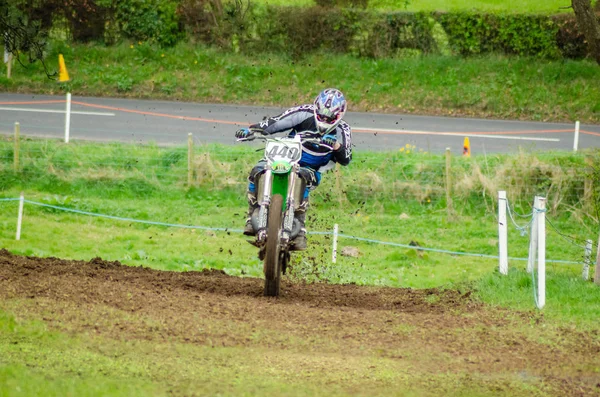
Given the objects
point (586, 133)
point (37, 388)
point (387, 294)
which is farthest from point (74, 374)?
point (586, 133)

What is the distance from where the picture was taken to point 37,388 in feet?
22.9

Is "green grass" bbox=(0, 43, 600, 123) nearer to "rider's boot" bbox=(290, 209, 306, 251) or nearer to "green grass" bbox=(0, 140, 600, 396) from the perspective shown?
"green grass" bbox=(0, 140, 600, 396)

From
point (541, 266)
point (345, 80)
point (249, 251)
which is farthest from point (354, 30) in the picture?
point (541, 266)

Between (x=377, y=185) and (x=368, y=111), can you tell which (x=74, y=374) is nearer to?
(x=377, y=185)

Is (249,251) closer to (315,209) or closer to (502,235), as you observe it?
(315,209)

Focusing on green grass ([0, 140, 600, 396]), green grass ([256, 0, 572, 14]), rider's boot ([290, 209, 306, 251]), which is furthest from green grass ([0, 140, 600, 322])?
green grass ([256, 0, 572, 14])

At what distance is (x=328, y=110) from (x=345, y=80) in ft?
63.3

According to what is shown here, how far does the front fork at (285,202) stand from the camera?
10.4m

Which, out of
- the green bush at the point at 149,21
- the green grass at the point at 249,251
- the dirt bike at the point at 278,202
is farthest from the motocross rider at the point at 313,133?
the green bush at the point at 149,21

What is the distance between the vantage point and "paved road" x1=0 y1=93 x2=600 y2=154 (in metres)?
23.9

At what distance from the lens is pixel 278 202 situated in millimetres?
10344

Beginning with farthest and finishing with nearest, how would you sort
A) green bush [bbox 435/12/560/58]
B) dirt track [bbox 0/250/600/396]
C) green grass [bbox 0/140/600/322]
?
green bush [bbox 435/12/560/58]
green grass [bbox 0/140/600/322]
dirt track [bbox 0/250/600/396]

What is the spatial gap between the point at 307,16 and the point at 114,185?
43.0 feet

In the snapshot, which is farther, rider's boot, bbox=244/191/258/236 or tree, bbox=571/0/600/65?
tree, bbox=571/0/600/65
